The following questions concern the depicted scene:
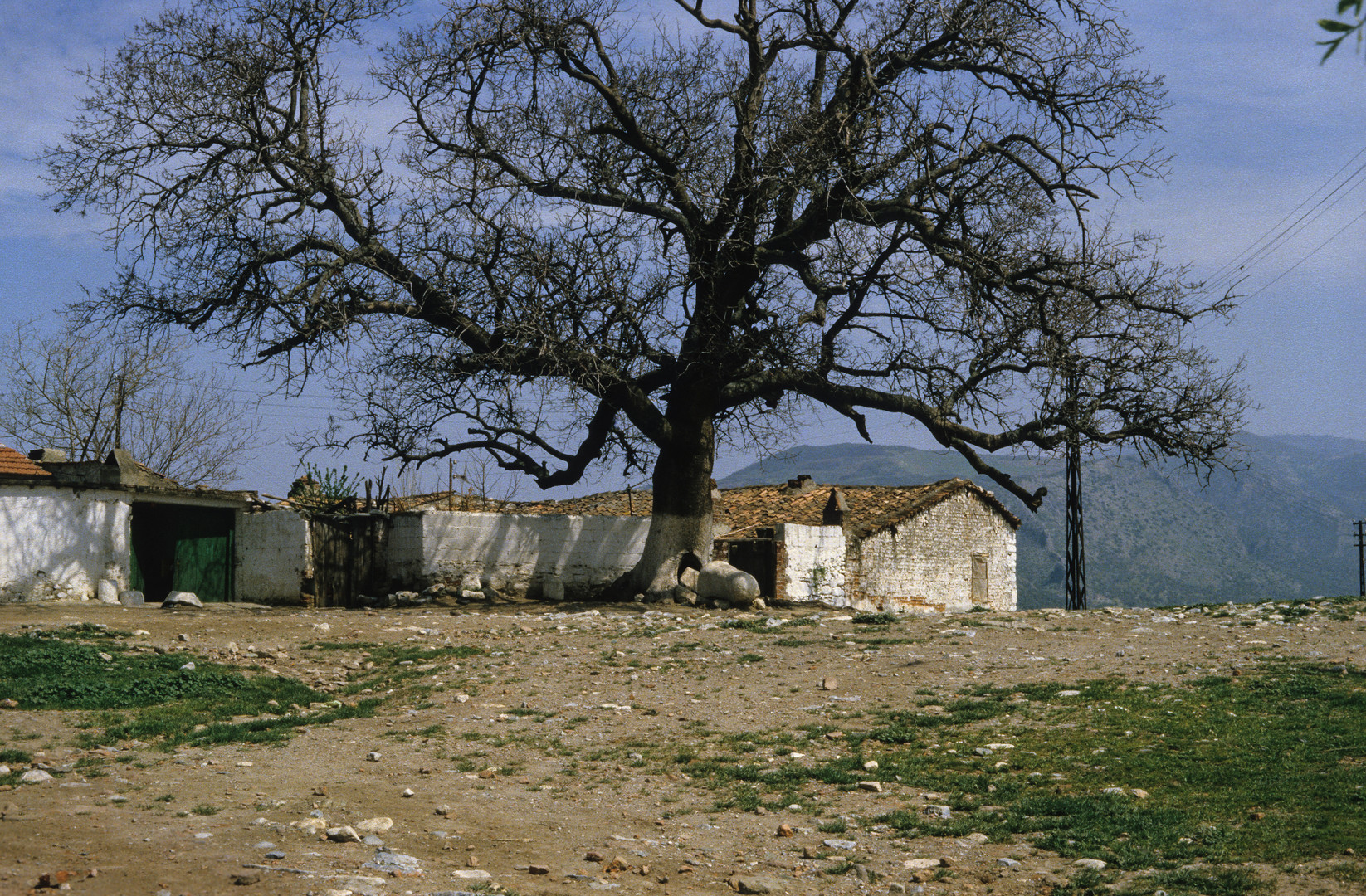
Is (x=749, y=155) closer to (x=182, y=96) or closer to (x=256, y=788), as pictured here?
(x=182, y=96)

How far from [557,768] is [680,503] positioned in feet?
34.8

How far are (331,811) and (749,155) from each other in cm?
1307

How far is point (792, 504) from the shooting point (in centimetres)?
3189

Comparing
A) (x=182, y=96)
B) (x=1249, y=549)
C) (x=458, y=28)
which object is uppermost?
(x=458, y=28)

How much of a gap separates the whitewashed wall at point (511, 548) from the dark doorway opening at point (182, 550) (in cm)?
397

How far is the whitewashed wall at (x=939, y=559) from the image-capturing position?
28.9 metres

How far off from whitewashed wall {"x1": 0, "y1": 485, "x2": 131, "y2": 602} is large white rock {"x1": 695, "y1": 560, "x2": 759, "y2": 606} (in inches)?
417

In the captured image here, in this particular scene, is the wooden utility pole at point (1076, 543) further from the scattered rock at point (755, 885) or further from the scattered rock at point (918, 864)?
the scattered rock at point (755, 885)

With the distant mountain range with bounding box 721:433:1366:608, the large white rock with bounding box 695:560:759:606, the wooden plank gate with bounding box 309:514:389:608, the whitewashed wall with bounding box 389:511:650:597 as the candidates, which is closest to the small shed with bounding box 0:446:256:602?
the wooden plank gate with bounding box 309:514:389:608

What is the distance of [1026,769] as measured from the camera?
7430 mm

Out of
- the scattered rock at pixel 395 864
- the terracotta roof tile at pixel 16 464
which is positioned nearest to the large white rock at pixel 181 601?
the terracotta roof tile at pixel 16 464

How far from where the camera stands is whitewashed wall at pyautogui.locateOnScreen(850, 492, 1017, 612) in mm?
28922

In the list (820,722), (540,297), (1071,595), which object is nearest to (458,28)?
(540,297)

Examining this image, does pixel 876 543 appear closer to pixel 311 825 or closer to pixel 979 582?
pixel 979 582
